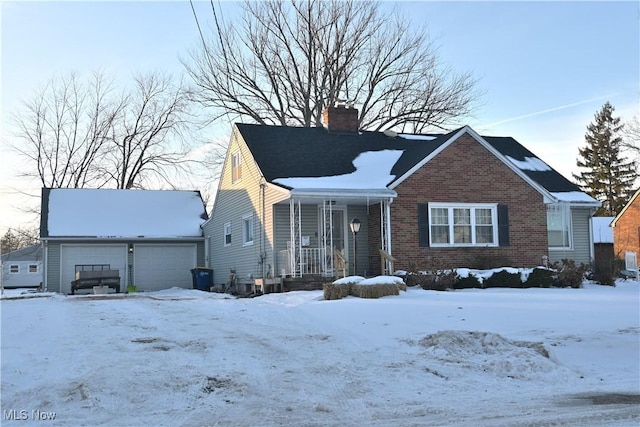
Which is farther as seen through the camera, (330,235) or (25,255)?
(25,255)

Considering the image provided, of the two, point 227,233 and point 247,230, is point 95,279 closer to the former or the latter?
point 227,233

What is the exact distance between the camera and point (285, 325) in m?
10.9

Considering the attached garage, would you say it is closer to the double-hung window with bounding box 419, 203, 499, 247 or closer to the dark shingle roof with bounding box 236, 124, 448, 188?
the dark shingle roof with bounding box 236, 124, 448, 188

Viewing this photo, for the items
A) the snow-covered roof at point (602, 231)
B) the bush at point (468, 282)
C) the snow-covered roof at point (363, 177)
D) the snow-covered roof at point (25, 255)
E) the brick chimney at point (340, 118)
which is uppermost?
the brick chimney at point (340, 118)

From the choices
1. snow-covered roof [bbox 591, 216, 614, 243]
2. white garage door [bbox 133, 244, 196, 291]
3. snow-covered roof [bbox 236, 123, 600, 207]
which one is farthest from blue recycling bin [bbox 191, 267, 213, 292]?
snow-covered roof [bbox 591, 216, 614, 243]

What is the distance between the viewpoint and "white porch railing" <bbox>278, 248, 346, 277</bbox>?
60.9ft

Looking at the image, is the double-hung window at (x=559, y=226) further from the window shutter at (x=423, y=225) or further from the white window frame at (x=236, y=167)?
the white window frame at (x=236, y=167)

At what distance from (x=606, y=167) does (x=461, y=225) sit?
45144 mm

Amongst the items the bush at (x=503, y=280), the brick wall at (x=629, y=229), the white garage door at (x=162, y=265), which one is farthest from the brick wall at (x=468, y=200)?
the brick wall at (x=629, y=229)

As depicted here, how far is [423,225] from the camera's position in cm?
1920

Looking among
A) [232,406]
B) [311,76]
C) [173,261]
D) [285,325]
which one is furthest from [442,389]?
[311,76]

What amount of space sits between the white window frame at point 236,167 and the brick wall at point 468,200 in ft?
20.4

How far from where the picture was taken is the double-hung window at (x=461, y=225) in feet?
63.8

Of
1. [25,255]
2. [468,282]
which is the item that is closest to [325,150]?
[468,282]
